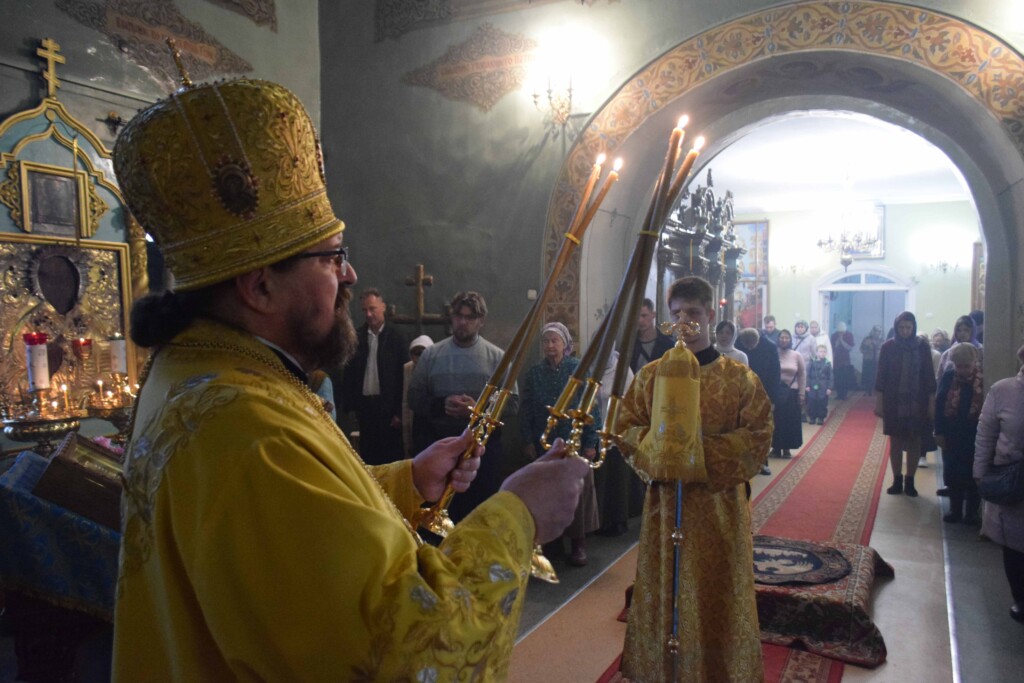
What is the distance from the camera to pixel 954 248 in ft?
48.8

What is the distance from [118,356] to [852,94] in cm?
561

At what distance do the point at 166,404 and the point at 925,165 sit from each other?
1380 cm

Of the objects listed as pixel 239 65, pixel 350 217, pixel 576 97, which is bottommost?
pixel 350 217

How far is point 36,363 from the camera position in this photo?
4047 mm

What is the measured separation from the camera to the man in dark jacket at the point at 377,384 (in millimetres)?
5410

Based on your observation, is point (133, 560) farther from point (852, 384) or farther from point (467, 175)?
point (852, 384)

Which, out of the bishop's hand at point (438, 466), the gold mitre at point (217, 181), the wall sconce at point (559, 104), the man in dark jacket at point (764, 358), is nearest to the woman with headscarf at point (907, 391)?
the man in dark jacket at point (764, 358)

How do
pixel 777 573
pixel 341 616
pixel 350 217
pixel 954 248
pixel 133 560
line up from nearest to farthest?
1. pixel 341 616
2. pixel 133 560
3. pixel 777 573
4. pixel 350 217
5. pixel 954 248

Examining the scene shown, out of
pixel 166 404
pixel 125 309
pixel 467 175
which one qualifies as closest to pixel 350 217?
pixel 467 175

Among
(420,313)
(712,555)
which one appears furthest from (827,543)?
(420,313)

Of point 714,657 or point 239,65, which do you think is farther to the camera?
point 239,65

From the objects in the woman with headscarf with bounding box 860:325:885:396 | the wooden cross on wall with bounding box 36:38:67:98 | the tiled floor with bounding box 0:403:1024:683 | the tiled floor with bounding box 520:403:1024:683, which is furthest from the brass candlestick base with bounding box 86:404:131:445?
the woman with headscarf with bounding box 860:325:885:396

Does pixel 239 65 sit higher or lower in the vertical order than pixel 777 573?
higher

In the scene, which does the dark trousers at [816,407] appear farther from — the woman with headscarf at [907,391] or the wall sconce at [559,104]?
the wall sconce at [559,104]
